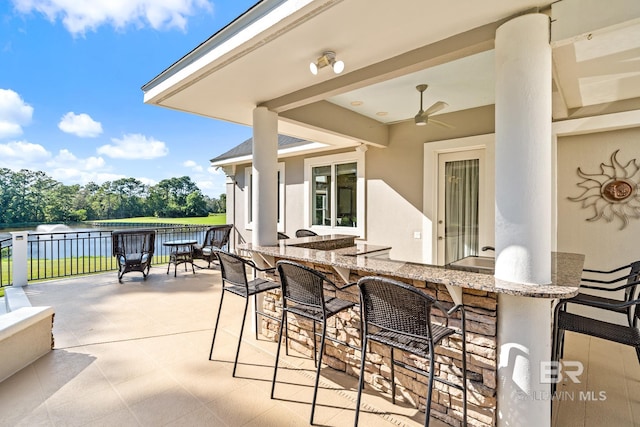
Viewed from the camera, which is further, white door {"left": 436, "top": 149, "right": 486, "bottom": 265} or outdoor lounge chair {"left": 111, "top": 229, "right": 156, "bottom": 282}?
outdoor lounge chair {"left": 111, "top": 229, "right": 156, "bottom": 282}

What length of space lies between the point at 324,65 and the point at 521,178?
5.34ft

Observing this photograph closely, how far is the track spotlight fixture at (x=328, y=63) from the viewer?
228cm

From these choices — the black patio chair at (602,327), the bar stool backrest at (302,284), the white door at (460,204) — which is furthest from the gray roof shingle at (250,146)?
the black patio chair at (602,327)

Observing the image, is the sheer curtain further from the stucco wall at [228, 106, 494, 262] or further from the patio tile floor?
the patio tile floor

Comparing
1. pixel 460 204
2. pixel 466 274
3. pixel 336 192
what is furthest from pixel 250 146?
pixel 466 274

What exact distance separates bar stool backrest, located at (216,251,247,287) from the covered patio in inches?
30.3

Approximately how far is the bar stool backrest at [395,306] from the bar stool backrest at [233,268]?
3.92 ft

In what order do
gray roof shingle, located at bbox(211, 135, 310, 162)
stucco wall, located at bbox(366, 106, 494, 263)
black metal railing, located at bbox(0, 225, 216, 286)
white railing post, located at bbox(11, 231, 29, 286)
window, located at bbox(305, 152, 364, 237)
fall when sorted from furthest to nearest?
gray roof shingle, located at bbox(211, 135, 310, 162), black metal railing, located at bbox(0, 225, 216, 286), window, located at bbox(305, 152, 364, 237), white railing post, located at bbox(11, 231, 29, 286), stucco wall, located at bbox(366, 106, 494, 263)

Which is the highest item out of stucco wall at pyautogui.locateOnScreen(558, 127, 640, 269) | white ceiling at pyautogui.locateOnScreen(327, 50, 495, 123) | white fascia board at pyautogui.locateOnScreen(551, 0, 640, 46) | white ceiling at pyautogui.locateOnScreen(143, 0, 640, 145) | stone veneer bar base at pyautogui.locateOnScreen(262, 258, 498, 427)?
white ceiling at pyautogui.locateOnScreen(327, 50, 495, 123)

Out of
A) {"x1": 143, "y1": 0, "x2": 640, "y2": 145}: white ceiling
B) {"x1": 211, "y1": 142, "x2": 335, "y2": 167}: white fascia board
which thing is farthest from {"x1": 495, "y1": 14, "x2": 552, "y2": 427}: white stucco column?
{"x1": 211, "y1": 142, "x2": 335, "y2": 167}: white fascia board

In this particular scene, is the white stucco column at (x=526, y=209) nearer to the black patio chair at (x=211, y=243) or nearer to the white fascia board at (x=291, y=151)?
the white fascia board at (x=291, y=151)

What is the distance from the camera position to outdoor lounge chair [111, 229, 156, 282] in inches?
225

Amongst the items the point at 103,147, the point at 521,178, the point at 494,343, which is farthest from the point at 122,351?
the point at 103,147


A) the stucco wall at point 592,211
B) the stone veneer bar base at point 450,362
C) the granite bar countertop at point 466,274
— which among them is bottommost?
the stone veneer bar base at point 450,362
